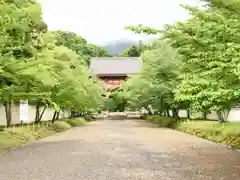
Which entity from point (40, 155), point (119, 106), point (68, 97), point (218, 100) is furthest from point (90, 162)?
point (119, 106)

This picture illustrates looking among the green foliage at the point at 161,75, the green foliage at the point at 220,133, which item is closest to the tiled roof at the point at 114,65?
the green foliage at the point at 161,75

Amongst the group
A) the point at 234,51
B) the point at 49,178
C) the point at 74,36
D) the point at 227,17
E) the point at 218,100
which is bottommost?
the point at 49,178

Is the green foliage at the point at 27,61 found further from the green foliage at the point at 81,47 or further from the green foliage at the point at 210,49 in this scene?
the green foliage at the point at 81,47

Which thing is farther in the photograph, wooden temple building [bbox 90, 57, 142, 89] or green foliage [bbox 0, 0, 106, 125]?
wooden temple building [bbox 90, 57, 142, 89]

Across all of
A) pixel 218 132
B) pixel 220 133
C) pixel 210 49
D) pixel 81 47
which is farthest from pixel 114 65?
pixel 210 49

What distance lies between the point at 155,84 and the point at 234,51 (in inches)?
982

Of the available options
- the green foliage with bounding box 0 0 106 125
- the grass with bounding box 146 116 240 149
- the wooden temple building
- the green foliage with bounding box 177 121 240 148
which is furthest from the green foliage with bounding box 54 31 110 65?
the green foliage with bounding box 177 121 240 148

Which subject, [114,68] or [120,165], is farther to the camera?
[114,68]

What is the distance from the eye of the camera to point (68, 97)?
29.9 m

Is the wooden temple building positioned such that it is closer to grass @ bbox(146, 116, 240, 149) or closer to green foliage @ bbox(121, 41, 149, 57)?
green foliage @ bbox(121, 41, 149, 57)

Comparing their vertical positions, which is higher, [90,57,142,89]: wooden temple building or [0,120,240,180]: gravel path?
[90,57,142,89]: wooden temple building

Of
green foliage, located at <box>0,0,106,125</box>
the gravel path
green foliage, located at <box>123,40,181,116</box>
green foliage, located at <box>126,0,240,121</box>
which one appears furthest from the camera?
green foliage, located at <box>123,40,181,116</box>

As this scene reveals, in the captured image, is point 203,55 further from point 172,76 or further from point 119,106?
point 119,106

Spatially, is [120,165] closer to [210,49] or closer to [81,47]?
[210,49]
